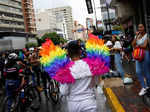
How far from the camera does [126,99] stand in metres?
6.15

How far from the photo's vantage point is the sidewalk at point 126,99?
5.35 meters

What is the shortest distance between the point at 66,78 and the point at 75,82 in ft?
0.46

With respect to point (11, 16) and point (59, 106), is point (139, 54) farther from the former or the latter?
point (11, 16)

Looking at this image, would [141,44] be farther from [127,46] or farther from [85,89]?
[127,46]

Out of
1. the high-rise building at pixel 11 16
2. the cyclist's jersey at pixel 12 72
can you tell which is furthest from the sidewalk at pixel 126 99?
the high-rise building at pixel 11 16

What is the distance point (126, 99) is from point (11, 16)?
87.1 meters

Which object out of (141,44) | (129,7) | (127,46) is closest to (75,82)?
(141,44)

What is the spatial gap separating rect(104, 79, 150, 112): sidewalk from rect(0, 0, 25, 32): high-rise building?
7577 cm

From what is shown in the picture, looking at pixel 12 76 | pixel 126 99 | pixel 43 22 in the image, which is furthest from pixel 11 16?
pixel 126 99

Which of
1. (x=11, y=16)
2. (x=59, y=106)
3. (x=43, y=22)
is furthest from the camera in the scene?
(x=43, y=22)

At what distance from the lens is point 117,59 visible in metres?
8.09

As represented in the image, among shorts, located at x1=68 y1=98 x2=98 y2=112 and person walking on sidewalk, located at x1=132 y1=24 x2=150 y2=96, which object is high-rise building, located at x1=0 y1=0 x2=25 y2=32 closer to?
person walking on sidewalk, located at x1=132 y1=24 x2=150 y2=96

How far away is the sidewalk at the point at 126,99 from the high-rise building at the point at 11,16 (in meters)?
75.8

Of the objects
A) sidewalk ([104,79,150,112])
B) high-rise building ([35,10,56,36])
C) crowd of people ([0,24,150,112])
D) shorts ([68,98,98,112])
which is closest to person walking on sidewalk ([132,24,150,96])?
crowd of people ([0,24,150,112])
